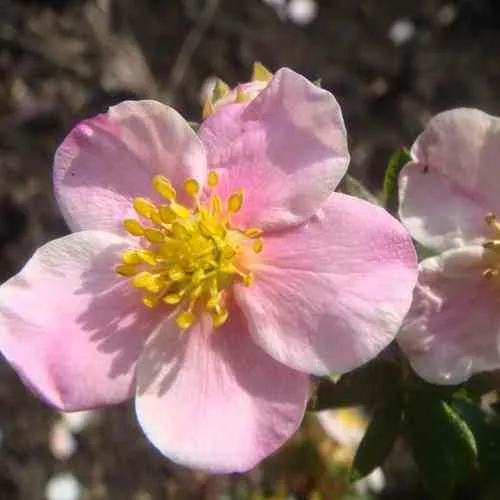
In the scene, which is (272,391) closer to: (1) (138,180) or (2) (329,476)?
(1) (138,180)

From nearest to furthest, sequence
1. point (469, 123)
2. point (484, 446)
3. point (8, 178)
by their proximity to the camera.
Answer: point (469, 123) → point (484, 446) → point (8, 178)

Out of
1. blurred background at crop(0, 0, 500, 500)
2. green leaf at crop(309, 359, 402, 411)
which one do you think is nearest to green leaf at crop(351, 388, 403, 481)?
green leaf at crop(309, 359, 402, 411)

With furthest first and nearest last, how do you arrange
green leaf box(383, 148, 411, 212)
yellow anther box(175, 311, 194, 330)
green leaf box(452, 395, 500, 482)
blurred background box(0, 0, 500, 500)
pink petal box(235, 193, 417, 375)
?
blurred background box(0, 0, 500, 500), green leaf box(452, 395, 500, 482), green leaf box(383, 148, 411, 212), yellow anther box(175, 311, 194, 330), pink petal box(235, 193, 417, 375)

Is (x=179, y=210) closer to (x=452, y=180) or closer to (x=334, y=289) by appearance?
(x=334, y=289)

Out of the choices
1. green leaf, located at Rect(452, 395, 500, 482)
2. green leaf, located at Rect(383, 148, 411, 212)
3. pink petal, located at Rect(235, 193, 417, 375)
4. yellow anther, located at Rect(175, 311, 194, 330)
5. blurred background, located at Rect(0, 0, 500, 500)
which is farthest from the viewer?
blurred background, located at Rect(0, 0, 500, 500)

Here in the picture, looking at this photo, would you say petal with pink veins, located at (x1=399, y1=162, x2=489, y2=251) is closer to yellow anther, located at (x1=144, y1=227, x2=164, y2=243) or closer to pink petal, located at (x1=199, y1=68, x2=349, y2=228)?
pink petal, located at (x1=199, y1=68, x2=349, y2=228)

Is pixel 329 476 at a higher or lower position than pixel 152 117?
lower

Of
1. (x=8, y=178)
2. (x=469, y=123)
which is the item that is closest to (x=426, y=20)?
(x=8, y=178)
